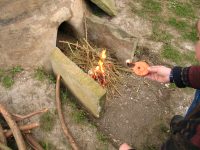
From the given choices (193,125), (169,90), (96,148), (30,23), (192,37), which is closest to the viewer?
(193,125)

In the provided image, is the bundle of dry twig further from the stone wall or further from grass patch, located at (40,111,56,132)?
grass patch, located at (40,111,56,132)

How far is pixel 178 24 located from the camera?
5441 mm

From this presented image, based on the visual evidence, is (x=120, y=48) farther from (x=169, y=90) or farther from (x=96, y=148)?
(x=96, y=148)

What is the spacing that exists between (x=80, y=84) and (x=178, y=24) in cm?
218

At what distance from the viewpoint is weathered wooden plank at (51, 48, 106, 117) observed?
3.87 m

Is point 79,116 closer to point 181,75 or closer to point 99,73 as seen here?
point 99,73

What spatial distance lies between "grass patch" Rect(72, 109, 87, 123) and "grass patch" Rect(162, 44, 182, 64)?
1.48 m

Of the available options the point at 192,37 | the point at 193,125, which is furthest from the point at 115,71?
the point at 193,125

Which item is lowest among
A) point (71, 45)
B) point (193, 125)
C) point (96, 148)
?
point (96, 148)

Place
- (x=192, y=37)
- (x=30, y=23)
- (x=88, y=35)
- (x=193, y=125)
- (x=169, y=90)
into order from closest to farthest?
(x=193, y=125) → (x=30, y=23) → (x=169, y=90) → (x=88, y=35) → (x=192, y=37)

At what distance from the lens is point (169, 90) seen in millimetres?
4594

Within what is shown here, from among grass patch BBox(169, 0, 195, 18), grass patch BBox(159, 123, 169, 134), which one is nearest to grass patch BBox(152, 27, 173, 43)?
grass patch BBox(169, 0, 195, 18)

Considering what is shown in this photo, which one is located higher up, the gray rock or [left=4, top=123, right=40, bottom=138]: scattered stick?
the gray rock

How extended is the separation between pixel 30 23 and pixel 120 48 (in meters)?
1.19
